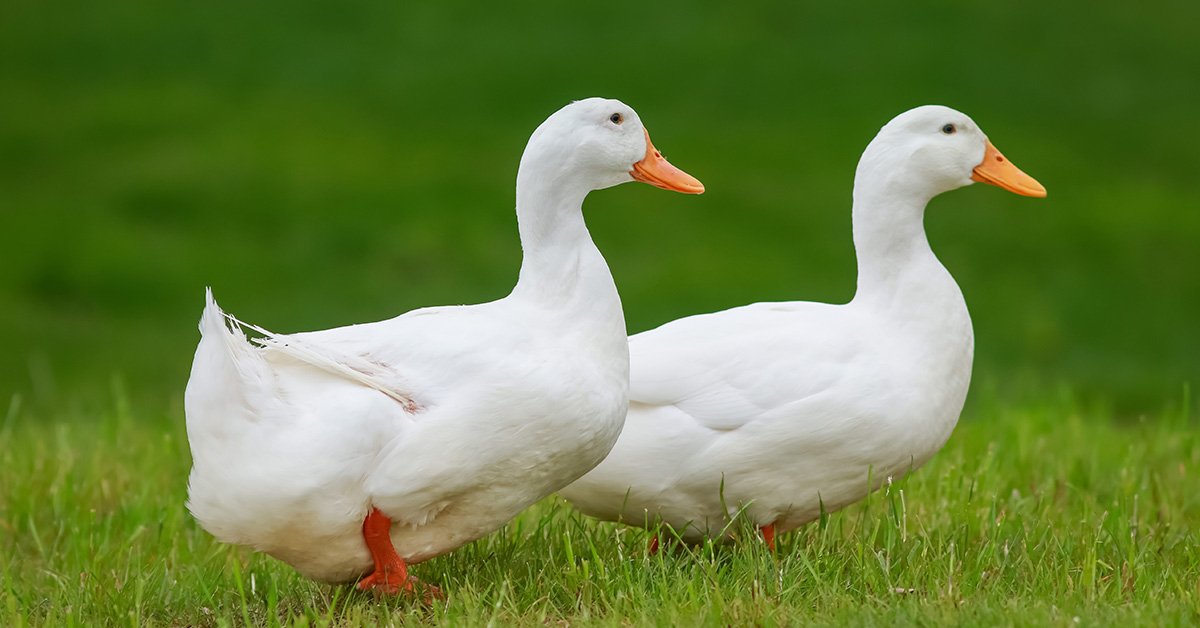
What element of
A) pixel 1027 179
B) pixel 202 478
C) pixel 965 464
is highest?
pixel 1027 179

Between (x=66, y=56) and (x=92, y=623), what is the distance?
1109 centimetres

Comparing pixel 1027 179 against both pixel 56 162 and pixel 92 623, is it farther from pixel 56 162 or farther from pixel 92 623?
pixel 56 162

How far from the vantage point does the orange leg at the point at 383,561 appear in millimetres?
3980

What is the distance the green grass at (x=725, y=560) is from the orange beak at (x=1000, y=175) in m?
1.05

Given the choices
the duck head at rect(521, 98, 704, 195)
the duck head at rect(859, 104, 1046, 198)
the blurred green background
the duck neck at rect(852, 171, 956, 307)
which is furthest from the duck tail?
the blurred green background

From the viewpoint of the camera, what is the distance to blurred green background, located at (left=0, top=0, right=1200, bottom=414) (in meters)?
10.8

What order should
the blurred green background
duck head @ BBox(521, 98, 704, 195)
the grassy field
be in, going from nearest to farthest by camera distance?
duck head @ BBox(521, 98, 704, 195) → the grassy field → the blurred green background

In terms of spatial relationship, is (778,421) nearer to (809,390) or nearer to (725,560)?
(809,390)

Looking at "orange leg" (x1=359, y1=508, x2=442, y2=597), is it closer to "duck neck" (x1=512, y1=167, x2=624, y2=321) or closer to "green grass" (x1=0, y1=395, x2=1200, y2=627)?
"green grass" (x1=0, y1=395, x2=1200, y2=627)

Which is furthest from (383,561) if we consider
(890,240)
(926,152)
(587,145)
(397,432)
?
(926,152)

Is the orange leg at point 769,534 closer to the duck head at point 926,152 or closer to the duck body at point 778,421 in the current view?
the duck body at point 778,421

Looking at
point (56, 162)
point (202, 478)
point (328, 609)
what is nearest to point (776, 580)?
point (328, 609)

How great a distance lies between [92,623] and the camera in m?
4.09

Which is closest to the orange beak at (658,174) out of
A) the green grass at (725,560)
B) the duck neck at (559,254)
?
the duck neck at (559,254)
